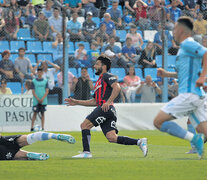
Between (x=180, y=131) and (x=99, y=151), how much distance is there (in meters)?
4.15

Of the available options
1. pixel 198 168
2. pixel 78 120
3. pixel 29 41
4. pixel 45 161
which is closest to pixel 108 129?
pixel 45 161

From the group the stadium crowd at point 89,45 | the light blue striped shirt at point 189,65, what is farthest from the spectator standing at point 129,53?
the light blue striped shirt at point 189,65

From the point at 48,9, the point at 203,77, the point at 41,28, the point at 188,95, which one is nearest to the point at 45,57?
the point at 41,28

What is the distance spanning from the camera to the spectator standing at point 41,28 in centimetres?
1956

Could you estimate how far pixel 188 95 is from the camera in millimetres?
7457

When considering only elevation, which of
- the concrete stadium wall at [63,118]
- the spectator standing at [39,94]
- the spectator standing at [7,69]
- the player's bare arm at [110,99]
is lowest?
the concrete stadium wall at [63,118]

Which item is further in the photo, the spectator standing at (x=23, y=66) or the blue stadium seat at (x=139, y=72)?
the blue stadium seat at (x=139, y=72)

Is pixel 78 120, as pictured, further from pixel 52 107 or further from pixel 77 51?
pixel 77 51

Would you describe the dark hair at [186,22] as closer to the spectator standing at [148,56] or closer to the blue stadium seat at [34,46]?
the spectator standing at [148,56]

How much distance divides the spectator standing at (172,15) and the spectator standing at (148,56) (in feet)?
3.01

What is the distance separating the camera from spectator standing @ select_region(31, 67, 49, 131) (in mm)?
18109

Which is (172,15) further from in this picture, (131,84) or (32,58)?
(32,58)

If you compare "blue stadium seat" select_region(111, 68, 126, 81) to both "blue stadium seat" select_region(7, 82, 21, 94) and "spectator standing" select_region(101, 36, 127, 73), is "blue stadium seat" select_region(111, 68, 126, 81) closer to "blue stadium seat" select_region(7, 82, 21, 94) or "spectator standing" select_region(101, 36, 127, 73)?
"spectator standing" select_region(101, 36, 127, 73)

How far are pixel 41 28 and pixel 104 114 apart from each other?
34.6ft
